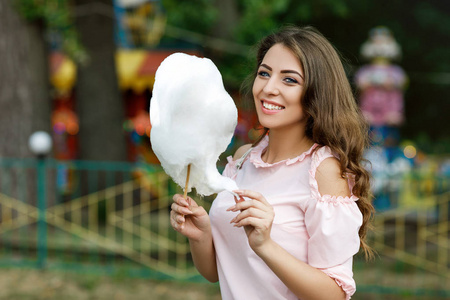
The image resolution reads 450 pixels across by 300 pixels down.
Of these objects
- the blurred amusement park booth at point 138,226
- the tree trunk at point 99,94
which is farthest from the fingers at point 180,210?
the tree trunk at point 99,94

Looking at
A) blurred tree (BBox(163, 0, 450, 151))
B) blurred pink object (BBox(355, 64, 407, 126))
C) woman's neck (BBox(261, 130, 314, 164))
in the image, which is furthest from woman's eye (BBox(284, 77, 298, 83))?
blurred tree (BBox(163, 0, 450, 151))

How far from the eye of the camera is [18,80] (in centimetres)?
623

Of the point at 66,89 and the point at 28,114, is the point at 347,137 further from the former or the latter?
the point at 66,89

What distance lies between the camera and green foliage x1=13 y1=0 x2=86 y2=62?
19.9 ft

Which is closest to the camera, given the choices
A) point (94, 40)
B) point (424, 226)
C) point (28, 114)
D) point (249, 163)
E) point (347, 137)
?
point (347, 137)

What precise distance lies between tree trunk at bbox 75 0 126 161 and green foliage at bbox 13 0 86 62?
0.26m

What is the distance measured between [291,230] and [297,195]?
0.35 feet

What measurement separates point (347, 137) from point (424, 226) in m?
3.93

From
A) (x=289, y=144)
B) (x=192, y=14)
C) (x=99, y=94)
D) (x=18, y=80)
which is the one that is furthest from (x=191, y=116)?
(x=192, y=14)

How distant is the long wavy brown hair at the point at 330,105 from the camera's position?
5.85 ft

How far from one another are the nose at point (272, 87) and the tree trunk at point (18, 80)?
4952 millimetres

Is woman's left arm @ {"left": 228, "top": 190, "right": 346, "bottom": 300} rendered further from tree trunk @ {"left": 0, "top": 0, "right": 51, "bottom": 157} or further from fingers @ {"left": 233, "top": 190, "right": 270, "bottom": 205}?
tree trunk @ {"left": 0, "top": 0, "right": 51, "bottom": 157}

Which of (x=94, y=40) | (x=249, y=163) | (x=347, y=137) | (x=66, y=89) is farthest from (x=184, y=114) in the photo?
(x=66, y=89)

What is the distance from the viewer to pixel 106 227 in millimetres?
5691
